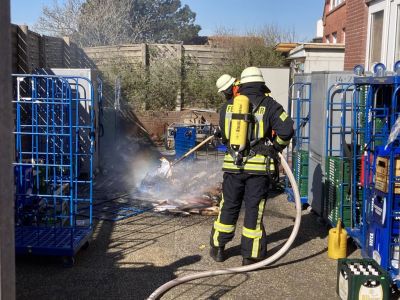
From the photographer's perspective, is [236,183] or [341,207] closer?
[236,183]

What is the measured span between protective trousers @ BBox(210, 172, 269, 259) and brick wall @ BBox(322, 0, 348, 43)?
11.6 m

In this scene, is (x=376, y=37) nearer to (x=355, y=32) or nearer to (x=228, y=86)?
(x=355, y=32)

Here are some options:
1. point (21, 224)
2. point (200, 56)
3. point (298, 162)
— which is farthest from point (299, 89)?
point (200, 56)

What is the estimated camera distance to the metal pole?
2.11 metres

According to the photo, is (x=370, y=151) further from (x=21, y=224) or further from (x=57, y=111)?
(x=57, y=111)

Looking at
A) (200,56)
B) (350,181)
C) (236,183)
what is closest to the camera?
(236,183)

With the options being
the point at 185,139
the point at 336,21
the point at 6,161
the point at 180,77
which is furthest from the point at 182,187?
the point at 336,21

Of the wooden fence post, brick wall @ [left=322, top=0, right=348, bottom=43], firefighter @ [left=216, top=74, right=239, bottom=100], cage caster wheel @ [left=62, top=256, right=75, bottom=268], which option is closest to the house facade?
firefighter @ [left=216, top=74, right=239, bottom=100]

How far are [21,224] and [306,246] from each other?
3.25 meters

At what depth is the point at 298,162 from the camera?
8.03 meters

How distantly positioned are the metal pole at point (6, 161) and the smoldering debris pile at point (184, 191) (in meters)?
5.31

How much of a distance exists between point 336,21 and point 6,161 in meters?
16.5

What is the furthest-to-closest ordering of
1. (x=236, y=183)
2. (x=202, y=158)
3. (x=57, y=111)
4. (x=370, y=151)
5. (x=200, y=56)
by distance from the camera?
(x=200, y=56) < (x=202, y=158) < (x=57, y=111) < (x=236, y=183) < (x=370, y=151)

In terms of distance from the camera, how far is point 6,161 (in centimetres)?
217
